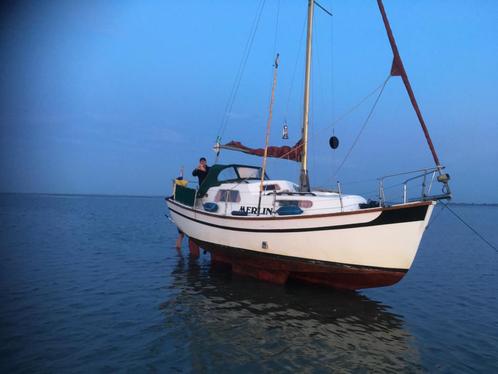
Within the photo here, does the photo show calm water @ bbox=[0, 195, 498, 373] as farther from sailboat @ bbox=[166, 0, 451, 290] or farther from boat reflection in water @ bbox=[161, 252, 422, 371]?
sailboat @ bbox=[166, 0, 451, 290]

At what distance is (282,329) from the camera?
26.9ft

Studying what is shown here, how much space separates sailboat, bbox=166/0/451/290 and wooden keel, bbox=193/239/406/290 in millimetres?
30

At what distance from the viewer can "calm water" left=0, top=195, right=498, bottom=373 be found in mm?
6500

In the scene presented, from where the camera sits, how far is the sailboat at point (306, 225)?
29.8ft

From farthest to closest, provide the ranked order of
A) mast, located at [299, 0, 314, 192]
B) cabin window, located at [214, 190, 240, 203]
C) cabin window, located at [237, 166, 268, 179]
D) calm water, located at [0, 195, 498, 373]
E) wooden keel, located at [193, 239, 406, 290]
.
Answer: cabin window, located at [237, 166, 268, 179] < cabin window, located at [214, 190, 240, 203] < mast, located at [299, 0, 314, 192] < wooden keel, located at [193, 239, 406, 290] < calm water, located at [0, 195, 498, 373]

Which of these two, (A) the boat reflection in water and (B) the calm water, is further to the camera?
(A) the boat reflection in water

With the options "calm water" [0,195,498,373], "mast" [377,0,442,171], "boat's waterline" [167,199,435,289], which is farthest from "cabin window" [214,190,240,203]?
"mast" [377,0,442,171]

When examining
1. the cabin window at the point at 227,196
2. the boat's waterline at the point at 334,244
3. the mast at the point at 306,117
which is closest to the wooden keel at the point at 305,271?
the boat's waterline at the point at 334,244

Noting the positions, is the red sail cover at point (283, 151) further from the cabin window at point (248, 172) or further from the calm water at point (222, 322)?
the calm water at point (222, 322)

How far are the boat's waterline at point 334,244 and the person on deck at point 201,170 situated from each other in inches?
154

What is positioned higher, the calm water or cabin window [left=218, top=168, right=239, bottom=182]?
cabin window [left=218, top=168, right=239, bottom=182]

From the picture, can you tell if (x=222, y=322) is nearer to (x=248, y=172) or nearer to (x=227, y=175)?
(x=227, y=175)

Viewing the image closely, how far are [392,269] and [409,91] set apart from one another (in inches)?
197

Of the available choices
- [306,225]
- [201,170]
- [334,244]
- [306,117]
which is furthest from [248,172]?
[334,244]
